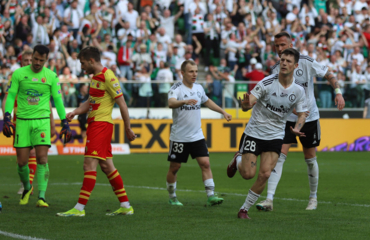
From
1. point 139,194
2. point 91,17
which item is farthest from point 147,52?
point 139,194

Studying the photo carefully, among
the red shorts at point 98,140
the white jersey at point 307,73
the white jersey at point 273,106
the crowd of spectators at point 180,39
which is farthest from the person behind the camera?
the crowd of spectators at point 180,39

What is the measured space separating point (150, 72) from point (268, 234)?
1483 centimetres

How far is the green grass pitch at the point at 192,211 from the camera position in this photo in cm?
610

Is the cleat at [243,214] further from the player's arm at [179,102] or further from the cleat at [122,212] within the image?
the player's arm at [179,102]

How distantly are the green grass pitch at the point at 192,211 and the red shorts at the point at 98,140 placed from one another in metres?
0.76

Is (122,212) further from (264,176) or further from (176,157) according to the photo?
(264,176)

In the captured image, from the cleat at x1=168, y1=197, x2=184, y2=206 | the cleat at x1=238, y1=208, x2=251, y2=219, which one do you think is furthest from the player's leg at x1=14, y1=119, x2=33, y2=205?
the cleat at x1=238, y1=208, x2=251, y2=219

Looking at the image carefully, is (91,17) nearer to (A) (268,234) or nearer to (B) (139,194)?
(B) (139,194)

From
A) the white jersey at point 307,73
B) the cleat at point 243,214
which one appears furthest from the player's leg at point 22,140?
the white jersey at point 307,73

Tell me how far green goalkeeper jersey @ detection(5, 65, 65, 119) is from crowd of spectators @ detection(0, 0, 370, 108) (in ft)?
32.3

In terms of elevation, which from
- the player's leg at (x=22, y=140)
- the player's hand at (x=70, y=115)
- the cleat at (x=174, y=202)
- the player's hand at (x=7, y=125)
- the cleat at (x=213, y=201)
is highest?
the player's hand at (x=70, y=115)

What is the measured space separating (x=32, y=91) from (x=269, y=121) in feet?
11.0

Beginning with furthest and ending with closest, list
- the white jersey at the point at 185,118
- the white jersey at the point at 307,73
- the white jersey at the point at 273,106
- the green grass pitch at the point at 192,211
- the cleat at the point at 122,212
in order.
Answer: the white jersey at the point at 185,118
the white jersey at the point at 307,73
the cleat at the point at 122,212
the white jersey at the point at 273,106
the green grass pitch at the point at 192,211

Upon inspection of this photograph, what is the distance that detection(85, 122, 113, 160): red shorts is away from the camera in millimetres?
7145
